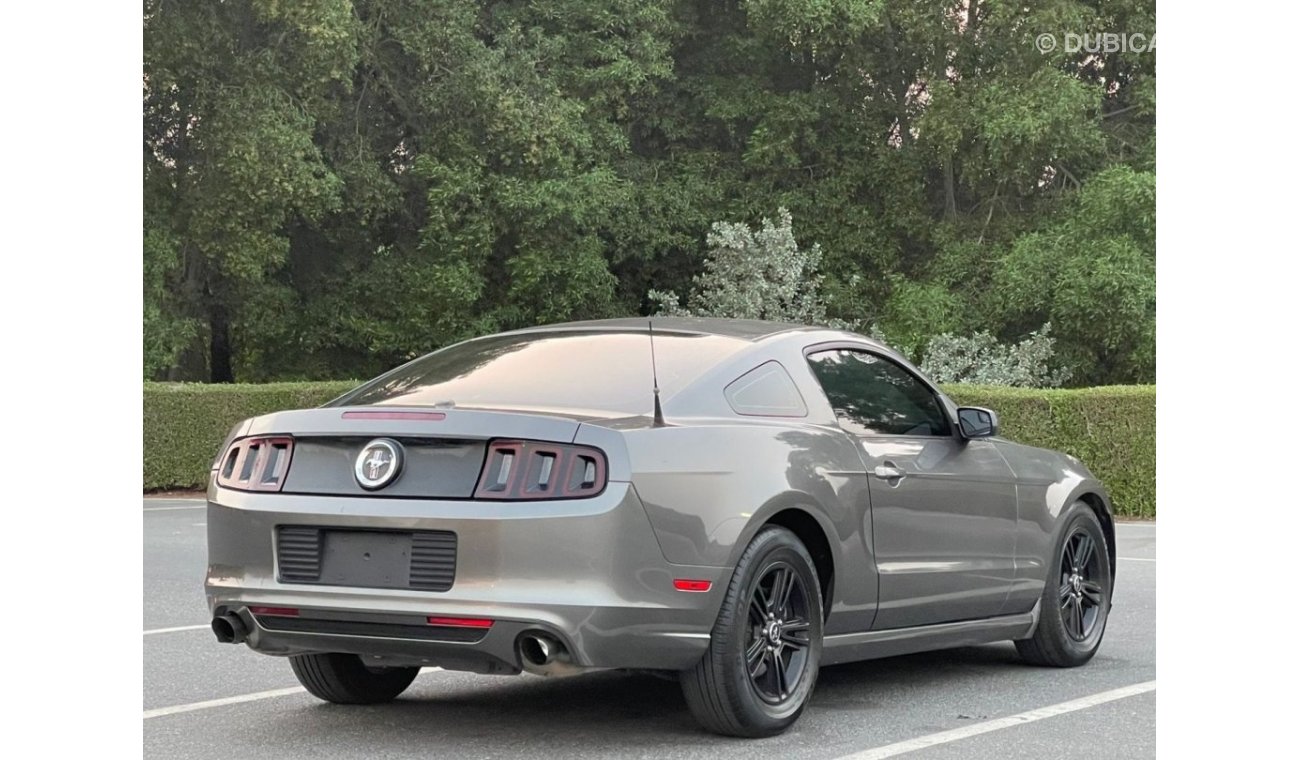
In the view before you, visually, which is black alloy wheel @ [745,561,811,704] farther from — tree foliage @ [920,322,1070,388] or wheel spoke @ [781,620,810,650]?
tree foliage @ [920,322,1070,388]

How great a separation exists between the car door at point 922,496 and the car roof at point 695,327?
23 centimetres

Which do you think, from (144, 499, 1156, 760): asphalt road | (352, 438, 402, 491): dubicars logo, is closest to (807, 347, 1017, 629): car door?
(144, 499, 1156, 760): asphalt road

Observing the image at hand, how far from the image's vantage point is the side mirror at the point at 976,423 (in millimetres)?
7453

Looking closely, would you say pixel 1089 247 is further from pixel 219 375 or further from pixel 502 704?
pixel 502 704

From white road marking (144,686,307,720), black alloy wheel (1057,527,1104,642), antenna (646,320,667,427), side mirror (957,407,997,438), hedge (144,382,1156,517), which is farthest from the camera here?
hedge (144,382,1156,517)

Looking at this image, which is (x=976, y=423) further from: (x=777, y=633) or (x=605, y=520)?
(x=605, y=520)

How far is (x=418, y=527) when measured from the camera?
5617 millimetres

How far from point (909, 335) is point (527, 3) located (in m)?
9.13

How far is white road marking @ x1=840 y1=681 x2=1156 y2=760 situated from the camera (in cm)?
593

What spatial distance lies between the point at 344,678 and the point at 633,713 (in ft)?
3.82

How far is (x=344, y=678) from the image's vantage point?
6.89 m

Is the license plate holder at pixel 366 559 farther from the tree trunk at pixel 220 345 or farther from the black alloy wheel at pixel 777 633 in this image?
the tree trunk at pixel 220 345

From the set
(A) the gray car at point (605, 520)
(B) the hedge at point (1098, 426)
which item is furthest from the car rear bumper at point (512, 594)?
(B) the hedge at point (1098, 426)

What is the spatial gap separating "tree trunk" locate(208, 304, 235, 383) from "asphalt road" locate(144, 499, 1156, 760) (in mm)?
23556
